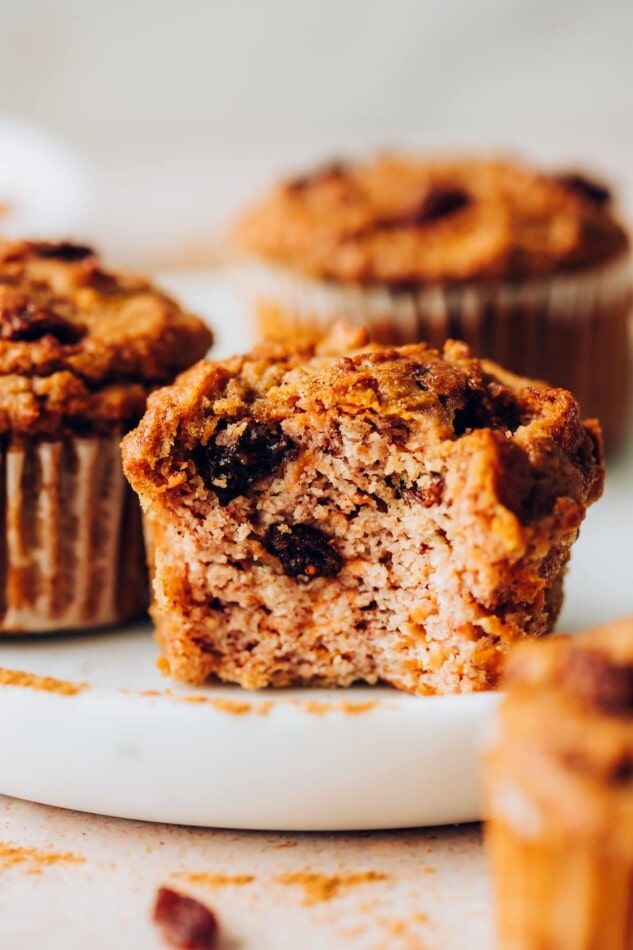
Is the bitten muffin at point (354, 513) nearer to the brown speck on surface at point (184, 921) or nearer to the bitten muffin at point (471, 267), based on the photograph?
the brown speck on surface at point (184, 921)

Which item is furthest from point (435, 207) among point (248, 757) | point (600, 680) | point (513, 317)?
point (600, 680)

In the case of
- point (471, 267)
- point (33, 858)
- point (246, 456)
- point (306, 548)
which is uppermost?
point (471, 267)

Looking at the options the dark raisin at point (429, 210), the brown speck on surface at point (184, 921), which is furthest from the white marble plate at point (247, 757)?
the dark raisin at point (429, 210)

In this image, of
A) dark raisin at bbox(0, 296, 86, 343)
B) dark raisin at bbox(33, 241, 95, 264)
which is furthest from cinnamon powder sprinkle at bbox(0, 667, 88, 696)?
dark raisin at bbox(33, 241, 95, 264)

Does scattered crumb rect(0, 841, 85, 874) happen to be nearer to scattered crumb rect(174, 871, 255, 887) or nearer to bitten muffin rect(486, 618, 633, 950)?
scattered crumb rect(174, 871, 255, 887)

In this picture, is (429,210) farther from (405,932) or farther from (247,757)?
(405,932)

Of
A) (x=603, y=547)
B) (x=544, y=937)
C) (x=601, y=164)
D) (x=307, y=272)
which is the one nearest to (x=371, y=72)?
(x=601, y=164)

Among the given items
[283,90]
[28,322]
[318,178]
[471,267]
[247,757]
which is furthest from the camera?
[283,90]
